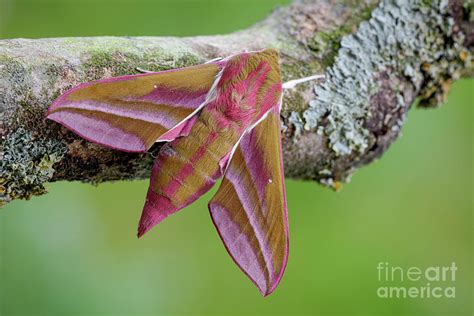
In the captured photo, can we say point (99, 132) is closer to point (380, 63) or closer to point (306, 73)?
point (306, 73)

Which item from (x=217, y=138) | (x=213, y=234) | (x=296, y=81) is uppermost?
(x=296, y=81)

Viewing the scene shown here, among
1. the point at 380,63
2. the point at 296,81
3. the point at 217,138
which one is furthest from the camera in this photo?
Result: the point at 380,63

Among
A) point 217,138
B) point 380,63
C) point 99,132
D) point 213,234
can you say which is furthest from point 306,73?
point 213,234

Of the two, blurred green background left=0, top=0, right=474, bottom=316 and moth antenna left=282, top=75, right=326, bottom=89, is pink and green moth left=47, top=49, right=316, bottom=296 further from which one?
blurred green background left=0, top=0, right=474, bottom=316

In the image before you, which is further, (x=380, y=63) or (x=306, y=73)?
(x=380, y=63)

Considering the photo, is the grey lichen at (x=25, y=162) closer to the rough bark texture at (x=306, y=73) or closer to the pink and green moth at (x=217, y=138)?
the rough bark texture at (x=306, y=73)

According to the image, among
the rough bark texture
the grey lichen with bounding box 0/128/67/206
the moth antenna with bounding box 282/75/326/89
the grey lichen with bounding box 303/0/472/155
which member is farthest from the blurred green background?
the grey lichen with bounding box 0/128/67/206

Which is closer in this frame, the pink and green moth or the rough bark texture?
the rough bark texture

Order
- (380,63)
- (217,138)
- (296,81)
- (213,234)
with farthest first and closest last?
1. (213,234)
2. (380,63)
3. (296,81)
4. (217,138)
